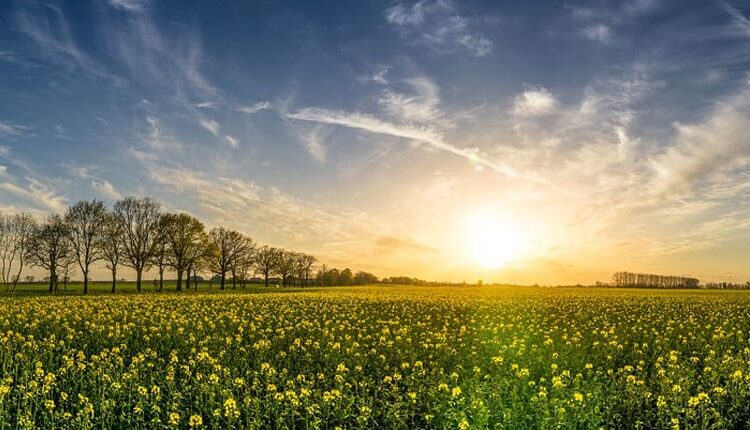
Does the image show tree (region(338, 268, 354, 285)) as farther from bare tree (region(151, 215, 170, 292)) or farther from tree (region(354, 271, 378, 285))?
bare tree (region(151, 215, 170, 292))

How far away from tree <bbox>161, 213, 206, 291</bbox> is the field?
4807 cm

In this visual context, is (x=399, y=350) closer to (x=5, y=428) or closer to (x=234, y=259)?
(x=5, y=428)

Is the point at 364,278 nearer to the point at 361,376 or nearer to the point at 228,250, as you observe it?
the point at 228,250

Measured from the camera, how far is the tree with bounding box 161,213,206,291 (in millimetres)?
71500

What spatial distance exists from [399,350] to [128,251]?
63890mm

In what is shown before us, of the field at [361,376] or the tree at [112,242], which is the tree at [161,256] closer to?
the tree at [112,242]

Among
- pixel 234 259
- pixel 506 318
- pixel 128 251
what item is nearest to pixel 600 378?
pixel 506 318

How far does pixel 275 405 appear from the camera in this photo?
913 cm

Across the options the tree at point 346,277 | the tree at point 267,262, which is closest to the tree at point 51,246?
the tree at point 267,262

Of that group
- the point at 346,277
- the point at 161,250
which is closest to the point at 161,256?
the point at 161,250

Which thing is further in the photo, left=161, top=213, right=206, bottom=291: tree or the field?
left=161, top=213, right=206, bottom=291: tree

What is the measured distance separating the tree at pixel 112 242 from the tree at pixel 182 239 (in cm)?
583

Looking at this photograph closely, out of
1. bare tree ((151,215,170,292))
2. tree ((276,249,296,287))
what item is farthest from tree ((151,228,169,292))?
tree ((276,249,296,287))

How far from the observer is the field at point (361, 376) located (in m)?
8.90
